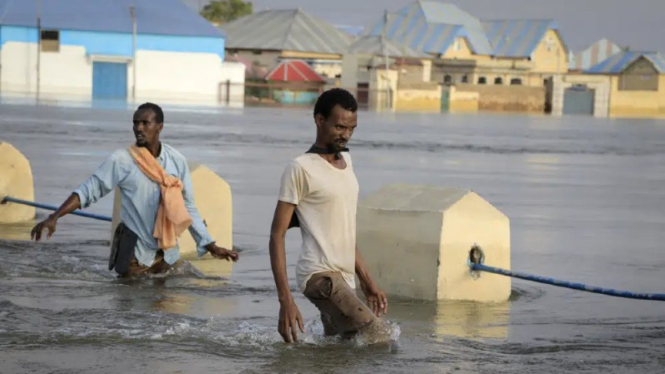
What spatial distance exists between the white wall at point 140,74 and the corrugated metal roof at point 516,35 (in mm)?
41383

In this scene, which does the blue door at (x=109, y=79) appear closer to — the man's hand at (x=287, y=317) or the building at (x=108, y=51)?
the building at (x=108, y=51)

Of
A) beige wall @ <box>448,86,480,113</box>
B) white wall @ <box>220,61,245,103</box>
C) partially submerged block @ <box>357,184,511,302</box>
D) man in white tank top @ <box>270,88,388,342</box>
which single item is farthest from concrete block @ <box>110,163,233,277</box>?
beige wall @ <box>448,86,480,113</box>

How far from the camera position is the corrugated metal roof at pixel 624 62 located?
354 ft

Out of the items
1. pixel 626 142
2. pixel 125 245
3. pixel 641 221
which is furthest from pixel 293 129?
pixel 125 245

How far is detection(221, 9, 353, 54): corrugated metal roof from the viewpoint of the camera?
323 ft

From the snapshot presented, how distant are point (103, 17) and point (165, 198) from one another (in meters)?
71.0

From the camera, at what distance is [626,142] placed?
42.2m

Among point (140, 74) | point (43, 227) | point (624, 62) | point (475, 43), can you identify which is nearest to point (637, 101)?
point (624, 62)

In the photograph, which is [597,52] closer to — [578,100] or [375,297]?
[578,100]

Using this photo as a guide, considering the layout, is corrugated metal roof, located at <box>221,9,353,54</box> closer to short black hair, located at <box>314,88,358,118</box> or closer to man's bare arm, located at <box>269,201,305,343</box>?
short black hair, located at <box>314,88,358,118</box>

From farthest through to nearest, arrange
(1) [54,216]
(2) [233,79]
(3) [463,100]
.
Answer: (3) [463,100] < (2) [233,79] < (1) [54,216]

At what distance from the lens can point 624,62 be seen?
109 m

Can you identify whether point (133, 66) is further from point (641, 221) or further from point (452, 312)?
point (452, 312)

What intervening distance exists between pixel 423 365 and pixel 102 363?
1577mm
